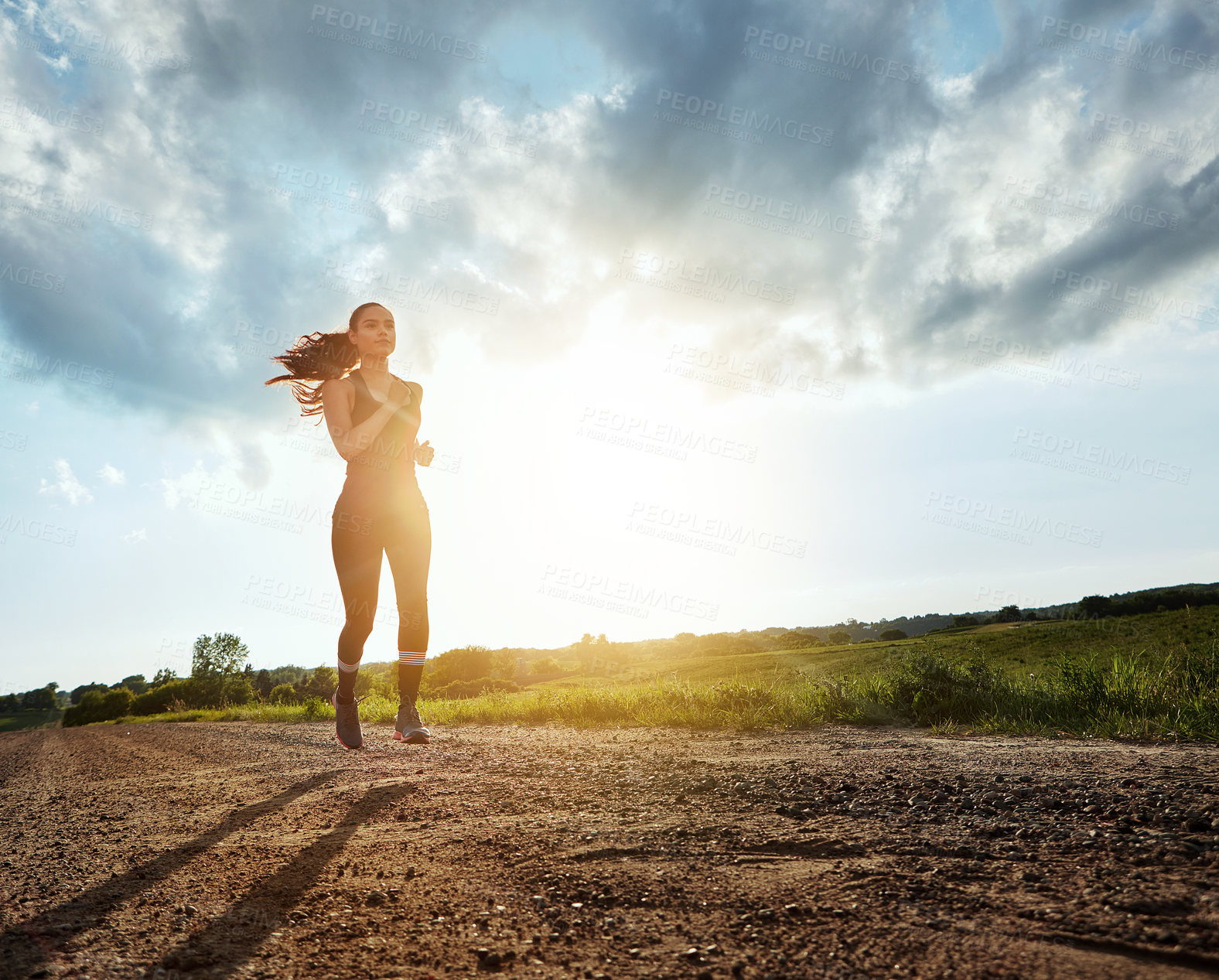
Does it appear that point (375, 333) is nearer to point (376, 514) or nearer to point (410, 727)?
point (376, 514)

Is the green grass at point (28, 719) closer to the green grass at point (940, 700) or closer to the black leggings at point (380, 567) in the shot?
the green grass at point (940, 700)

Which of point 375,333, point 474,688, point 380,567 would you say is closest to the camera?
point 380,567

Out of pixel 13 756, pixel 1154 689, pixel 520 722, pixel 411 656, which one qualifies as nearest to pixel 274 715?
pixel 13 756

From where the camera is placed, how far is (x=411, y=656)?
4.77 meters

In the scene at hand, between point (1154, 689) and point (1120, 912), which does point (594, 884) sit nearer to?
point (1120, 912)

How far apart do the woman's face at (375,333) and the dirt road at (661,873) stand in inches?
121

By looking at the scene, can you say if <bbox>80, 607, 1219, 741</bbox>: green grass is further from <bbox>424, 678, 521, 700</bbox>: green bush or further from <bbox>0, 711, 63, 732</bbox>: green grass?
<bbox>0, 711, 63, 732</bbox>: green grass

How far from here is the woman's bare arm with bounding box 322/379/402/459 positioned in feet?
14.9

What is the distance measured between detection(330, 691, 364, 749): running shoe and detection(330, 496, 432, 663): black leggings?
321mm

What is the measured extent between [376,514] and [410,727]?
1.56 m

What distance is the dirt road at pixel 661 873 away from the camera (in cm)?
141

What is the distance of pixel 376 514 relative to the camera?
4629 millimetres

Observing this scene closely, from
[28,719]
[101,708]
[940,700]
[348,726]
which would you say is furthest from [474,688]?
[28,719]

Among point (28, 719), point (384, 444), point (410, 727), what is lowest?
point (28, 719)
